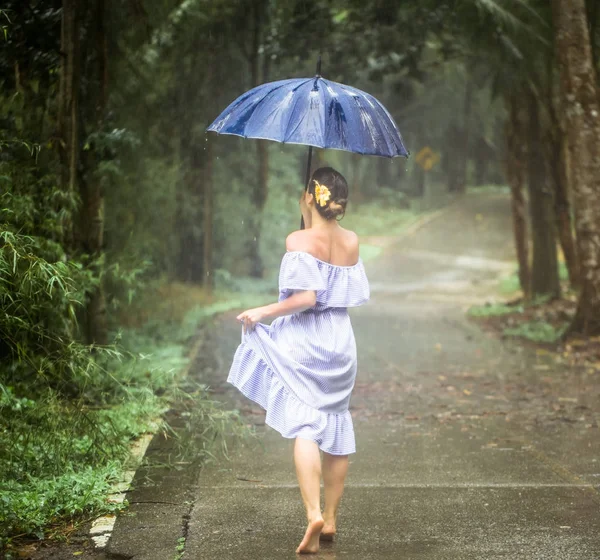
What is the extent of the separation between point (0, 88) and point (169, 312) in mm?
8628

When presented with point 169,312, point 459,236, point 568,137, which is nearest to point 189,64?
point 169,312

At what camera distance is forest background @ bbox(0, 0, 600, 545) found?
594 cm

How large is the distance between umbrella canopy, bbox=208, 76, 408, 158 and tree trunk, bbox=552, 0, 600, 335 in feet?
26.8

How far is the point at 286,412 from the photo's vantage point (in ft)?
16.7

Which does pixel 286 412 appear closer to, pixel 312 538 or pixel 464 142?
pixel 312 538

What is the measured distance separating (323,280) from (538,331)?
11.2 metres

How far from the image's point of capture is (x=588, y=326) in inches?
524

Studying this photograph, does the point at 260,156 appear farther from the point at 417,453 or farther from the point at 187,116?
the point at 417,453

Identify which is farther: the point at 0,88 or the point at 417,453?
the point at 0,88

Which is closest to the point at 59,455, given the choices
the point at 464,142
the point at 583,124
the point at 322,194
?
the point at 322,194

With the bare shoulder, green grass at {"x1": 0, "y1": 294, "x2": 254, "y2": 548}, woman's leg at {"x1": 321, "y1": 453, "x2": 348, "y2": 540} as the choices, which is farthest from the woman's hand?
green grass at {"x1": 0, "y1": 294, "x2": 254, "y2": 548}

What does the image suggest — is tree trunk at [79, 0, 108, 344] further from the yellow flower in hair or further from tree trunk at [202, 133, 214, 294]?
tree trunk at [202, 133, 214, 294]

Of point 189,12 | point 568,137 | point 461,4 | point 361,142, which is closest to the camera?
point 361,142

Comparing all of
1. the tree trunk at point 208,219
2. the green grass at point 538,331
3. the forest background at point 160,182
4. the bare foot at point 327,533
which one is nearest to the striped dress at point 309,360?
the bare foot at point 327,533
